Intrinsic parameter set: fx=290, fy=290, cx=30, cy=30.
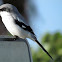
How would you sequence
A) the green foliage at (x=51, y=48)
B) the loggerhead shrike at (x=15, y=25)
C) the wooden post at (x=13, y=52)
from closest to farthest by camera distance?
the wooden post at (x=13, y=52) → the loggerhead shrike at (x=15, y=25) → the green foliage at (x=51, y=48)

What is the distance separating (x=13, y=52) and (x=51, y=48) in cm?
614

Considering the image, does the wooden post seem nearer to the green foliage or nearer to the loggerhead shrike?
the loggerhead shrike

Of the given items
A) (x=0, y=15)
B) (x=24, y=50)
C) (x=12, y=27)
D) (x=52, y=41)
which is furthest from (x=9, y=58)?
(x=52, y=41)

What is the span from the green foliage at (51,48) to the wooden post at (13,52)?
5.34 metres

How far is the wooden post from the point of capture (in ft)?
5.99

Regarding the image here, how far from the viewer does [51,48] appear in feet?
26.2

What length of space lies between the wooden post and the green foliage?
5.34m

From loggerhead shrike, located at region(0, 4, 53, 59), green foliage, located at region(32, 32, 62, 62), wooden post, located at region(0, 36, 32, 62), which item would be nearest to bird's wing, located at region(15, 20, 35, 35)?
loggerhead shrike, located at region(0, 4, 53, 59)

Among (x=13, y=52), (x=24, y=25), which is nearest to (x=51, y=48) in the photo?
(x=24, y=25)

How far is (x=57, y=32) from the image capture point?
8.25 metres

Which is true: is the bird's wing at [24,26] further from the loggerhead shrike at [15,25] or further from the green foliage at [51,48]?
the green foliage at [51,48]

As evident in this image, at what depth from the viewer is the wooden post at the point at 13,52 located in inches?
71.9

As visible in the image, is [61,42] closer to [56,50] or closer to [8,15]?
[56,50]

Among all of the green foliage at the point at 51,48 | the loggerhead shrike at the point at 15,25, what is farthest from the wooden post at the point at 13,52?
the green foliage at the point at 51,48
